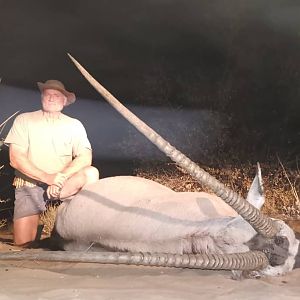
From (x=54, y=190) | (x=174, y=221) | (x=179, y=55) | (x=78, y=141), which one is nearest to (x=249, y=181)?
(x=179, y=55)

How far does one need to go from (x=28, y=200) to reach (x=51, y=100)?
2.60 ft

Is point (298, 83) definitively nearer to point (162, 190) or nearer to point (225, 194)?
point (162, 190)

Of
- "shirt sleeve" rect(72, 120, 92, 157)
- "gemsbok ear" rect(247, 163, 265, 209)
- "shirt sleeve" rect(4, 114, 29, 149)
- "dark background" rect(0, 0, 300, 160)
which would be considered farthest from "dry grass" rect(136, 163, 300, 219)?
"gemsbok ear" rect(247, 163, 265, 209)

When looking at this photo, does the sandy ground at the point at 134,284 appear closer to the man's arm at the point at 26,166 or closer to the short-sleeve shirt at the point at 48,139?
the man's arm at the point at 26,166

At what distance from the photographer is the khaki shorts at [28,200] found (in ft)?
15.1

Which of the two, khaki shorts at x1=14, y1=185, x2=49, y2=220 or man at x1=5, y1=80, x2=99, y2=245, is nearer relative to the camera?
man at x1=5, y1=80, x2=99, y2=245

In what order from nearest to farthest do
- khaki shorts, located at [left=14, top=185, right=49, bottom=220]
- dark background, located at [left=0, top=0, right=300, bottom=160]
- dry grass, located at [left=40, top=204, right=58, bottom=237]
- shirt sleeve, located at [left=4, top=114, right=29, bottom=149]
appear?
shirt sleeve, located at [left=4, top=114, right=29, bottom=149] → khaki shorts, located at [left=14, top=185, right=49, bottom=220] → dry grass, located at [left=40, top=204, right=58, bottom=237] → dark background, located at [left=0, top=0, right=300, bottom=160]

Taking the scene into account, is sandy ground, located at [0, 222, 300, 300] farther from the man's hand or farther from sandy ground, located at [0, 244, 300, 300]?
the man's hand

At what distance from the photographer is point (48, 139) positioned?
14.8 ft

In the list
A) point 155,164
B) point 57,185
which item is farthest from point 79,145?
point 155,164

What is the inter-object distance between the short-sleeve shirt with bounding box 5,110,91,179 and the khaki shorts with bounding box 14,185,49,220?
0.74ft

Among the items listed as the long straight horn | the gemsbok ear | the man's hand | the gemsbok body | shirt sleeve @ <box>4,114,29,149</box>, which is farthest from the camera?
shirt sleeve @ <box>4,114,29,149</box>

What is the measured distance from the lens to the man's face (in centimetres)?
452

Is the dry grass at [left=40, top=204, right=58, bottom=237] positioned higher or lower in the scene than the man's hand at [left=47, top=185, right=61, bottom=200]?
lower
